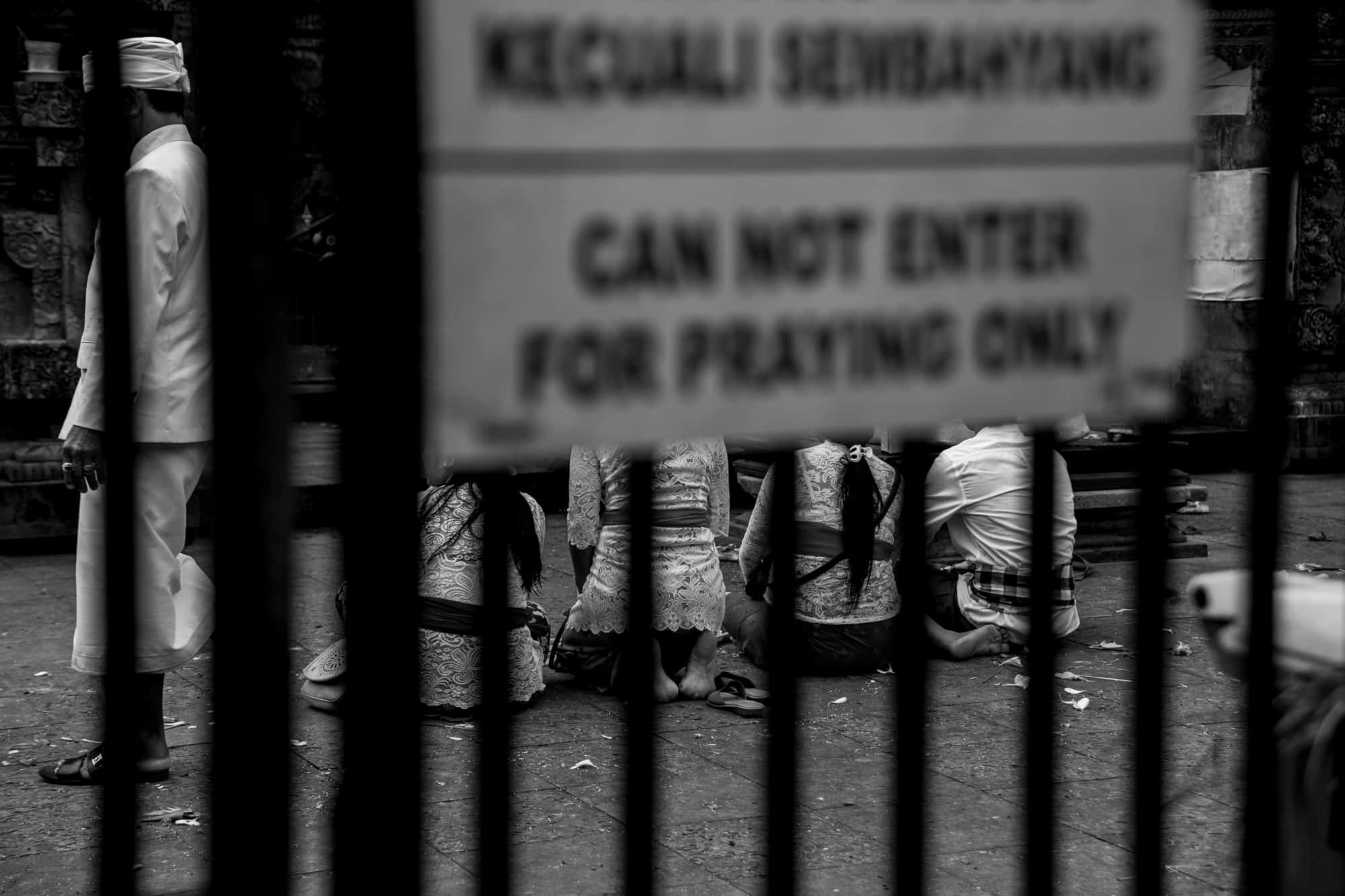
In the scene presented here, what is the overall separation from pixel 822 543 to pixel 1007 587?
0.90 meters

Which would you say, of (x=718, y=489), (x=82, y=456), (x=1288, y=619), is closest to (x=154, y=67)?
(x=82, y=456)

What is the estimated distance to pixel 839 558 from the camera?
617cm

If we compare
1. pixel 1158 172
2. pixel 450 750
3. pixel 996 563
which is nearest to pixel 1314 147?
pixel 996 563

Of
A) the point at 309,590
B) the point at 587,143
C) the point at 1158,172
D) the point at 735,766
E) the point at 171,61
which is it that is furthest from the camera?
the point at 309,590

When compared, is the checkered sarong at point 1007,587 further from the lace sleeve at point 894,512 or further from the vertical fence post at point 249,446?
the vertical fence post at point 249,446

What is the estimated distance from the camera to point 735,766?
526 cm

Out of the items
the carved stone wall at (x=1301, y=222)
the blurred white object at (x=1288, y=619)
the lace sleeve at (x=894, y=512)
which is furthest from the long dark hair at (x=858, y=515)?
the carved stone wall at (x=1301, y=222)

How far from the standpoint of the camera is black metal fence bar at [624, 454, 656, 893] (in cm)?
181

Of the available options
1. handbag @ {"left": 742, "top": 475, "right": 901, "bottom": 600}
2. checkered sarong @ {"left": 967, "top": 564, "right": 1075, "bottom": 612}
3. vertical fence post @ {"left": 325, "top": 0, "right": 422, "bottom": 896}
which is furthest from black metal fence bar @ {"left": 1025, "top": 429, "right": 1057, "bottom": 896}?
checkered sarong @ {"left": 967, "top": 564, "right": 1075, "bottom": 612}

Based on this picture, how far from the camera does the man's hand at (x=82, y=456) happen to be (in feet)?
15.6

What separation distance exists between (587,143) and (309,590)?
6.33 metres

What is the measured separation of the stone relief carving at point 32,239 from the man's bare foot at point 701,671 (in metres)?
4.47

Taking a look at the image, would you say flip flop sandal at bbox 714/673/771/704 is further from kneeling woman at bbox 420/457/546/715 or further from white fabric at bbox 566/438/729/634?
kneeling woman at bbox 420/457/546/715

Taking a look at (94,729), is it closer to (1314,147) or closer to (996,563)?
(996,563)
